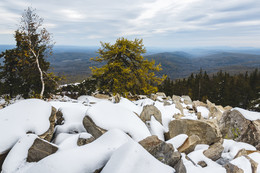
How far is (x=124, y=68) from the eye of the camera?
18.5m

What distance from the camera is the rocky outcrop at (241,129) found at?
6.64 m

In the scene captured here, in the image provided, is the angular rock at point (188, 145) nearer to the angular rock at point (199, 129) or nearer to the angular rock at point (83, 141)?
the angular rock at point (199, 129)

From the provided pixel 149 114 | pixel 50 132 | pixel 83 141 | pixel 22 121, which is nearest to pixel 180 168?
pixel 83 141

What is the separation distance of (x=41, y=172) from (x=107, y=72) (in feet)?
54.3

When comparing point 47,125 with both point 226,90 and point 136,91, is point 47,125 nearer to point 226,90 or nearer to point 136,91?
point 136,91

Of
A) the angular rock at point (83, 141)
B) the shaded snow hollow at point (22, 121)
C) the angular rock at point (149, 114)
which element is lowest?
the angular rock at point (149, 114)

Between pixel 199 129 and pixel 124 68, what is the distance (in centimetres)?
1317

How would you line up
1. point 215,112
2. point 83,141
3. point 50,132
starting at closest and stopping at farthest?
point 83,141 → point 50,132 → point 215,112

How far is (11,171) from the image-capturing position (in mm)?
3561

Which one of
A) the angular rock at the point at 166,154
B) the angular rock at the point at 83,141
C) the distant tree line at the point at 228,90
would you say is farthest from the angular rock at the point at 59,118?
the distant tree line at the point at 228,90

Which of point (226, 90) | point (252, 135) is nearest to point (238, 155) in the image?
point (252, 135)

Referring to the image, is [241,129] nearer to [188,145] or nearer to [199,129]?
[199,129]

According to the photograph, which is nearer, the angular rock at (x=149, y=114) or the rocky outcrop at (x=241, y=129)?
the rocky outcrop at (x=241, y=129)

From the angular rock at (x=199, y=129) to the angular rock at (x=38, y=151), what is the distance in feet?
16.0
